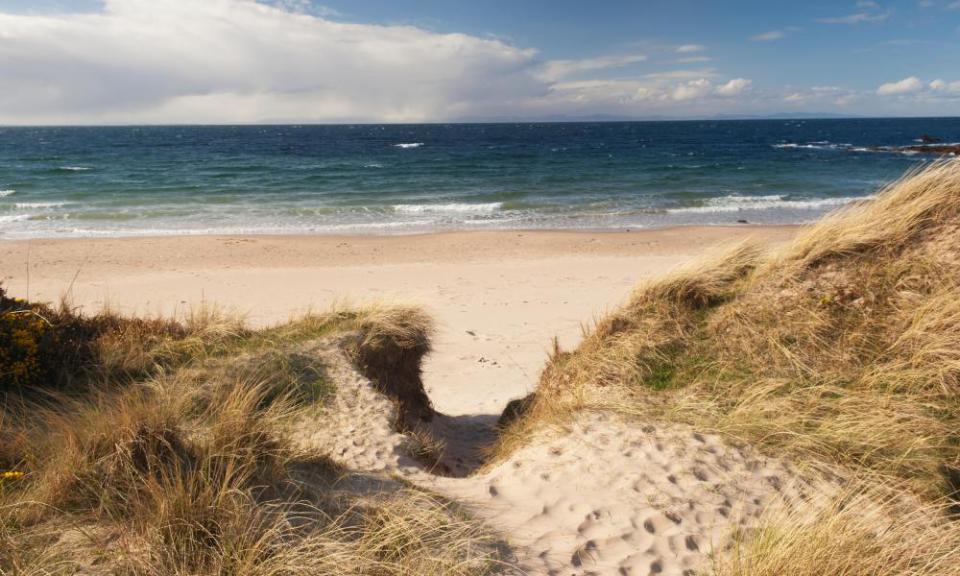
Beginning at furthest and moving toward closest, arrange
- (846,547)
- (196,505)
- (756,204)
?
(756,204) < (196,505) < (846,547)

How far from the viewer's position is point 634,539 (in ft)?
12.6

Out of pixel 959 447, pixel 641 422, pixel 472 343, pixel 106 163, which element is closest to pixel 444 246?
pixel 472 343

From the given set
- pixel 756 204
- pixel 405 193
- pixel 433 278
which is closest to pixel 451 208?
pixel 405 193

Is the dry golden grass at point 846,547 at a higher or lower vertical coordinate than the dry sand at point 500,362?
higher

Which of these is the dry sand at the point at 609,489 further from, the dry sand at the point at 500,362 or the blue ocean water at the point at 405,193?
the blue ocean water at the point at 405,193

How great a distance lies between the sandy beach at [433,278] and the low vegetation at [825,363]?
1.33 m

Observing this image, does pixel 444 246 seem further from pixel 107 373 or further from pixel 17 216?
pixel 17 216

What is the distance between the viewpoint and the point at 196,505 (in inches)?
131

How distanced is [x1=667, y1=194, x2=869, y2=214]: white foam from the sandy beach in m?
4.91

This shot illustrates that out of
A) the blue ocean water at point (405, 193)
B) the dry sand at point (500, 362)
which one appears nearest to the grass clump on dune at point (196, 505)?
the dry sand at point (500, 362)

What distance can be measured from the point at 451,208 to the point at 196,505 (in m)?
23.9

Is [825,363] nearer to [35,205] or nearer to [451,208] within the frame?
[451,208]

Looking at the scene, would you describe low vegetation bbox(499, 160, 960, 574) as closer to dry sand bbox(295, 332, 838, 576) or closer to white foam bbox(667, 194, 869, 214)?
dry sand bbox(295, 332, 838, 576)

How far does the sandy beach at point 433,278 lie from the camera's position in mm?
9781
